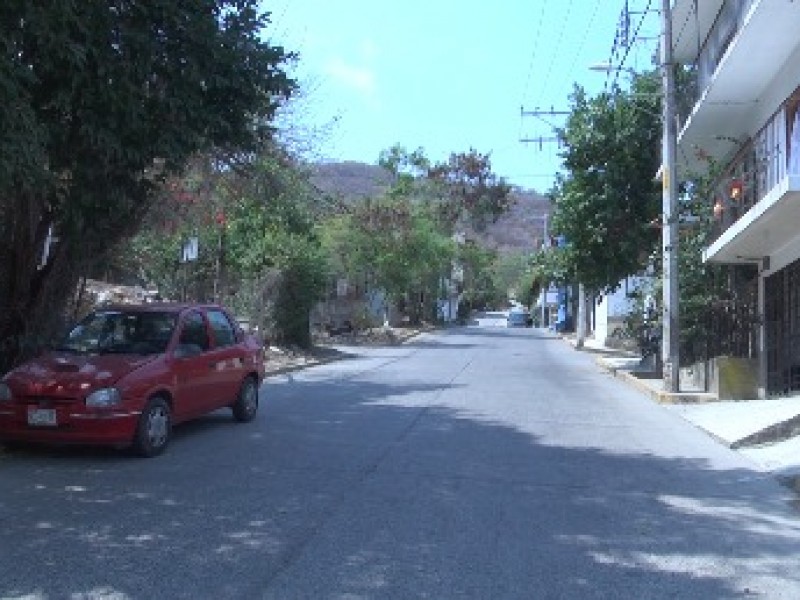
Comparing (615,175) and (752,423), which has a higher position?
(615,175)

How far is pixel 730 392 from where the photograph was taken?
61.6 feet

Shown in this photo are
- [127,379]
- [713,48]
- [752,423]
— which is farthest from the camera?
[713,48]

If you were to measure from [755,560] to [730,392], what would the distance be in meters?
12.4

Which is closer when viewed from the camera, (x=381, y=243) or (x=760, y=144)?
(x=760, y=144)

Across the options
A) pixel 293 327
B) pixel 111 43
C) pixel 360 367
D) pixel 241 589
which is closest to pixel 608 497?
pixel 241 589

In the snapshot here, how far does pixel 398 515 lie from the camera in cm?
798

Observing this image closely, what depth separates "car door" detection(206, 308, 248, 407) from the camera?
1246cm

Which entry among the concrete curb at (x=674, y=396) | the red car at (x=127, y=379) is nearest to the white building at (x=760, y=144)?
the concrete curb at (x=674, y=396)

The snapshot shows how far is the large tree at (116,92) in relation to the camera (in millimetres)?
8164

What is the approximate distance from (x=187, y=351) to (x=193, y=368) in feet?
0.74

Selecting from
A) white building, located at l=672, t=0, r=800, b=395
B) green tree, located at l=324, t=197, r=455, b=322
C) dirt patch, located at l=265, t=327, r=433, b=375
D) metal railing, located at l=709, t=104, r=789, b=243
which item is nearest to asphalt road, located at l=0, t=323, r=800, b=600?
white building, located at l=672, t=0, r=800, b=395

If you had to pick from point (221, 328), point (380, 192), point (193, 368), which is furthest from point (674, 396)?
point (380, 192)

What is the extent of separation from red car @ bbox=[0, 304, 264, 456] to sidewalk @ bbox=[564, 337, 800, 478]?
6.69 m

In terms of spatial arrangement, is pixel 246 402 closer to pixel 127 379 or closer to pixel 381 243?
pixel 127 379
